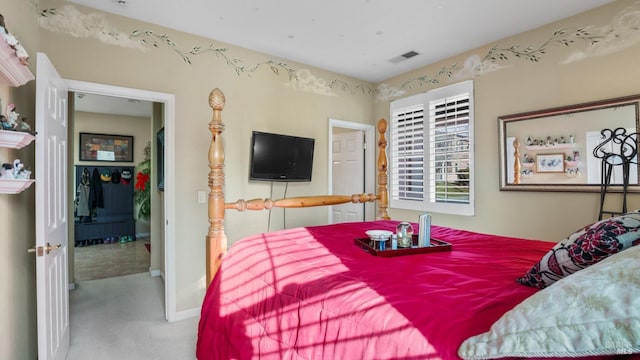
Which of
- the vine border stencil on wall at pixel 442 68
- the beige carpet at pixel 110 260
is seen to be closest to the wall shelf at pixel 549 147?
the vine border stencil on wall at pixel 442 68

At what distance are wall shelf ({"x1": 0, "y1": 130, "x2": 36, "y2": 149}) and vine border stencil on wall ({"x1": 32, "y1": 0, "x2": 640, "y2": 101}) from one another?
53.3 inches

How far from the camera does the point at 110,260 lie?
5250mm

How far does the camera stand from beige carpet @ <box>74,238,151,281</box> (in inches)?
180

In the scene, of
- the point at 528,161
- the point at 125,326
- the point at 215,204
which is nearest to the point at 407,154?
the point at 528,161

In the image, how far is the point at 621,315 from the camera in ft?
1.96

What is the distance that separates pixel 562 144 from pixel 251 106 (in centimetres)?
307

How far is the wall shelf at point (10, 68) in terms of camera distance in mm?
1397

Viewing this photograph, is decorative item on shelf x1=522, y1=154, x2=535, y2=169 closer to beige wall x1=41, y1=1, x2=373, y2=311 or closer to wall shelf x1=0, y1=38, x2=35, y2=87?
beige wall x1=41, y1=1, x2=373, y2=311

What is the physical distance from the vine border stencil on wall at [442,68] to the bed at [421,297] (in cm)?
146

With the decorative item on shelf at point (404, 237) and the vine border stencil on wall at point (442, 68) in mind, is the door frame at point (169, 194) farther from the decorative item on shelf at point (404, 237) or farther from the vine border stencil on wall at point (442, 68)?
the decorative item on shelf at point (404, 237)

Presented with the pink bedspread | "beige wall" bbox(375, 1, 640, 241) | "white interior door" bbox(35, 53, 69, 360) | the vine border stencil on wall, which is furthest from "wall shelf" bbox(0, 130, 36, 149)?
"beige wall" bbox(375, 1, 640, 241)

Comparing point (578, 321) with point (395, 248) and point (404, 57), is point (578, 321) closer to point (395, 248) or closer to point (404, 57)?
point (395, 248)

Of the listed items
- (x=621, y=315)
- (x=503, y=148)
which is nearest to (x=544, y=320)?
(x=621, y=315)

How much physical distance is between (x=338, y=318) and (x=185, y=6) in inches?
109
